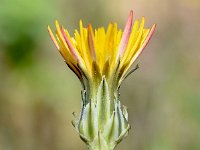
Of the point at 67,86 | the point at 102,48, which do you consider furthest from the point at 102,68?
the point at 67,86

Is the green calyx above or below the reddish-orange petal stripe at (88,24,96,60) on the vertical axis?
below

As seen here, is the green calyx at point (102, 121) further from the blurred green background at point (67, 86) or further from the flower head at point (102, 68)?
the blurred green background at point (67, 86)

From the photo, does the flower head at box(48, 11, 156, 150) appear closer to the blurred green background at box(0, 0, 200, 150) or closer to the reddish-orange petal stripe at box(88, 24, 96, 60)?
the reddish-orange petal stripe at box(88, 24, 96, 60)

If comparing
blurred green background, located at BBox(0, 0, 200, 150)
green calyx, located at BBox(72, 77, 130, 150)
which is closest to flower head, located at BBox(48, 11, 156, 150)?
green calyx, located at BBox(72, 77, 130, 150)

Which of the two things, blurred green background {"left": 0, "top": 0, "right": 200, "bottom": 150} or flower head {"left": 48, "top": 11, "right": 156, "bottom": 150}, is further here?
blurred green background {"left": 0, "top": 0, "right": 200, "bottom": 150}

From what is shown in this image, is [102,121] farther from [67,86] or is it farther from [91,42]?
[67,86]

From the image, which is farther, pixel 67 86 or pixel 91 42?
pixel 67 86
